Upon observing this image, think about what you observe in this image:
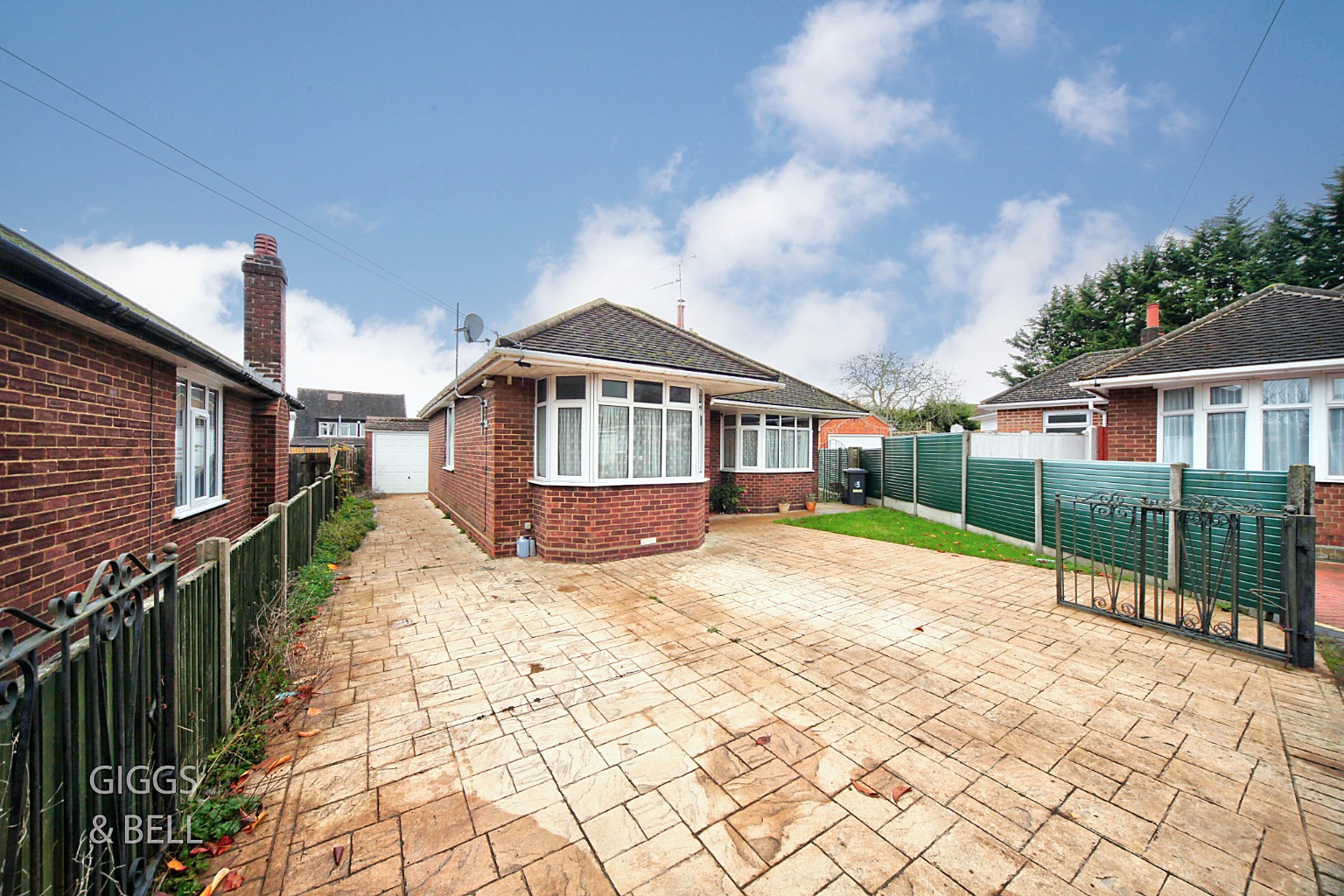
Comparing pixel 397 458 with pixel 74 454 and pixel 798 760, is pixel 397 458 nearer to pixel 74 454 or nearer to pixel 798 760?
pixel 74 454

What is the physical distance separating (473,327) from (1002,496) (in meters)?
10.3

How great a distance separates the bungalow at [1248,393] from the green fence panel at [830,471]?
25.2ft

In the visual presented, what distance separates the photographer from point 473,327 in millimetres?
7199

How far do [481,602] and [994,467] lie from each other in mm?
10051

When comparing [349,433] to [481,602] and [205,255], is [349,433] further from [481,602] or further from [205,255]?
[481,602]

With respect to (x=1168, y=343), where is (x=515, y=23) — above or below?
above

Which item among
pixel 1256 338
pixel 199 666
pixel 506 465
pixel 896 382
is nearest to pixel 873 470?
pixel 1256 338

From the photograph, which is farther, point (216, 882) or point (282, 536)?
point (282, 536)

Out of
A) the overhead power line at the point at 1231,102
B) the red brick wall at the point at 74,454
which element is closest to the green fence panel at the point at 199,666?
the red brick wall at the point at 74,454

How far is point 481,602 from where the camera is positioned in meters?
5.84

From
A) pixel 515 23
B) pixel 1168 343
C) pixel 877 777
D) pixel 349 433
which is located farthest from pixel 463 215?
pixel 349 433

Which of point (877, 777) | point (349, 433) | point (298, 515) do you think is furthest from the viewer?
point (349, 433)

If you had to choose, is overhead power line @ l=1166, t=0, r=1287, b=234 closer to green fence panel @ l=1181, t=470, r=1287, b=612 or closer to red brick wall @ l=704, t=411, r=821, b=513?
green fence panel @ l=1181, t=470, r=1287, b=612

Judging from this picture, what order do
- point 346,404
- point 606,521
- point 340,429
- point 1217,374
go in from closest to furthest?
point 606,521 → point 1217,374 → point 340,429 → point 346,404
